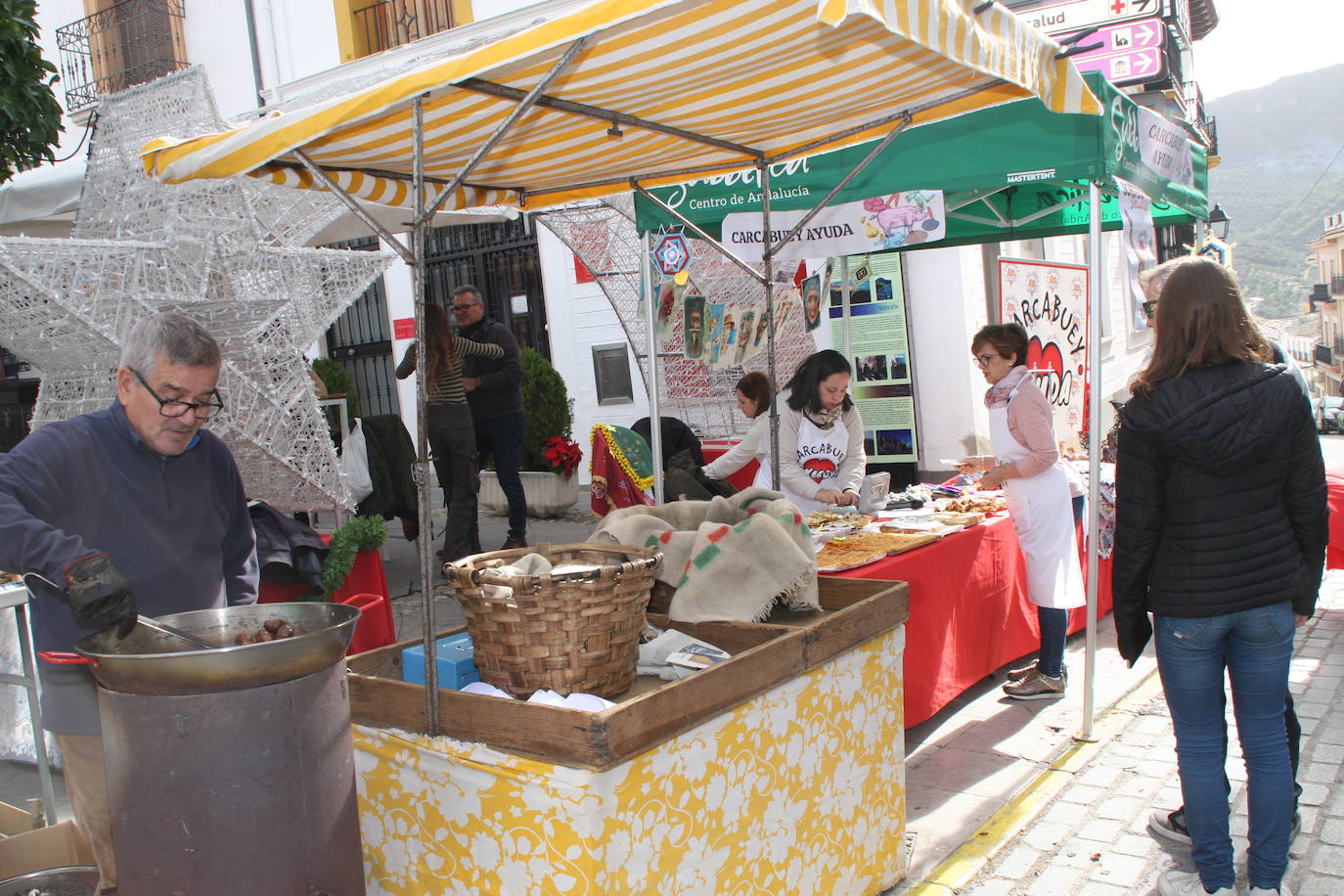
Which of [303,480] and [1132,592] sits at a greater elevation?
[303,480]

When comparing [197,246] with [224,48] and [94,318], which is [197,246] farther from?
[224,48]

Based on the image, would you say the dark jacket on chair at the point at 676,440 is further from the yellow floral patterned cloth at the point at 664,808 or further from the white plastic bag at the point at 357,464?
the yellow floral patterned cloth at the point at 664,808

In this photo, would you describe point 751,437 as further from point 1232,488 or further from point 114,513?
point 114,513

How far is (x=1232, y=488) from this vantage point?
8.74 ft

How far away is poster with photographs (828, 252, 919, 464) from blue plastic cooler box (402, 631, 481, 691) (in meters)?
7.28

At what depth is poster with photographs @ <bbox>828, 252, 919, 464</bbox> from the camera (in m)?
9.35

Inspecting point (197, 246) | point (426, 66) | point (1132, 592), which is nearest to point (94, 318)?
point (197, 246)

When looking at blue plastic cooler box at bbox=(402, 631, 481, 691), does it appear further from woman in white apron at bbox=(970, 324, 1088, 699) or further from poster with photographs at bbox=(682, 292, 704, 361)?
poster with photographs at bbox=(682, 292, 704, 361)

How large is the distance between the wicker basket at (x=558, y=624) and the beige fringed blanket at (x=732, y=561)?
45cm

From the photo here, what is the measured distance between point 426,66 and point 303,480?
11.4ft

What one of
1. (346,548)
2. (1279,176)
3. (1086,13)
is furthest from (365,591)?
(1279,176)

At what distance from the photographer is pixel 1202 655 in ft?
9.00

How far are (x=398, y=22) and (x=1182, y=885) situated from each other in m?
13.7

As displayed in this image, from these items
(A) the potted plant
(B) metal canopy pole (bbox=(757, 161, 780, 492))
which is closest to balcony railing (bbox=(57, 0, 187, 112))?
(A) the potted plant
